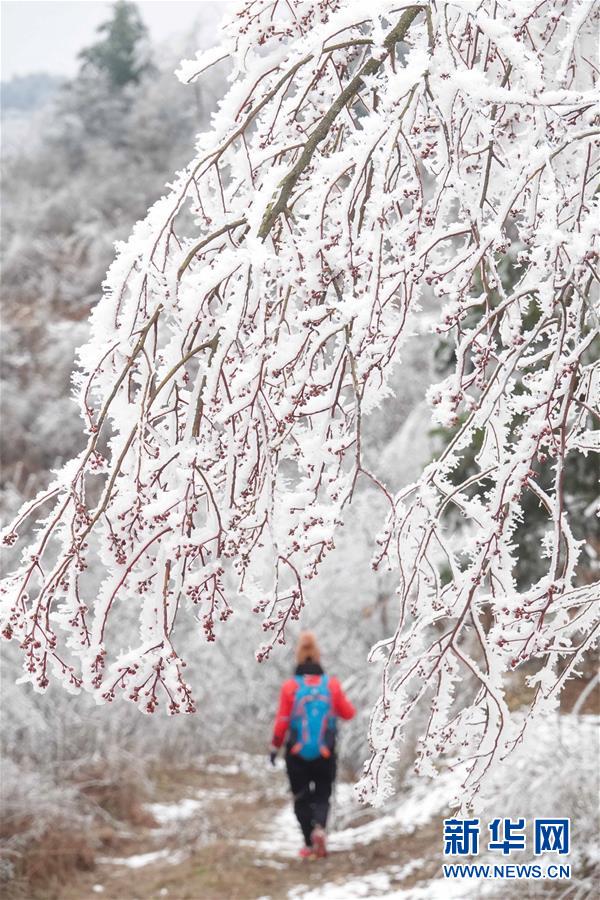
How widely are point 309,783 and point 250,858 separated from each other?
0.65 meters

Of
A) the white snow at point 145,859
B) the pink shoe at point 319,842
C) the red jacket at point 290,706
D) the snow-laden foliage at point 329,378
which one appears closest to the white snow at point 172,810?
the white snow at point 145,859

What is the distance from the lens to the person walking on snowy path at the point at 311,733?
5668 mm

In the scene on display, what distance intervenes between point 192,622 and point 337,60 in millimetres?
9710

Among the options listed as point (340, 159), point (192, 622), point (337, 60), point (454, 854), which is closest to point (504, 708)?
point (340, 159)

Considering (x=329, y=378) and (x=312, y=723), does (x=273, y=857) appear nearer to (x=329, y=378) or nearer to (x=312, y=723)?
(x=312, y=723)

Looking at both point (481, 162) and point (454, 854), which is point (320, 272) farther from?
point (454, 854)

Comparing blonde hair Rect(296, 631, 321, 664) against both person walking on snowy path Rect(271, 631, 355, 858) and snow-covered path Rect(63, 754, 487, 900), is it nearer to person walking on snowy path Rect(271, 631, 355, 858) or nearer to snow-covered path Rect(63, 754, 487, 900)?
person walking on snowy path Rect(271, 631, 355, 858)

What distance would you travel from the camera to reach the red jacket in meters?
5.65

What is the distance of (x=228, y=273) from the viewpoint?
1823mm

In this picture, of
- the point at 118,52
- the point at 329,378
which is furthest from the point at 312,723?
the point at 118,52

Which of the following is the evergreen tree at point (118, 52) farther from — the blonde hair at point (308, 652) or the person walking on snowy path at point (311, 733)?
the person walking on snowy path at point (311, 733)

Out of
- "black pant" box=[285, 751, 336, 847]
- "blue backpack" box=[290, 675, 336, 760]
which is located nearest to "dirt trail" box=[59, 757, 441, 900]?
"black pant" box=[285, 751, 336, 847]

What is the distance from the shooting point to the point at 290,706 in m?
5.70

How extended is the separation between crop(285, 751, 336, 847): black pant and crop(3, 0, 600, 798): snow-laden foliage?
3.82 metres
